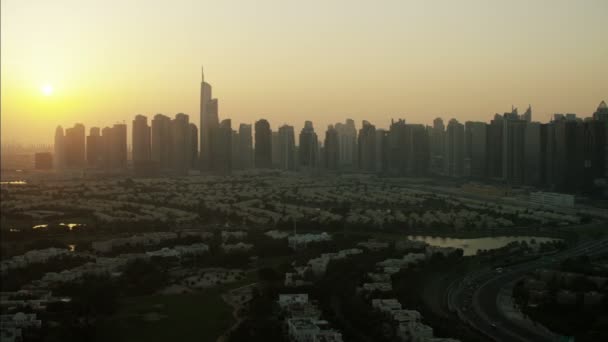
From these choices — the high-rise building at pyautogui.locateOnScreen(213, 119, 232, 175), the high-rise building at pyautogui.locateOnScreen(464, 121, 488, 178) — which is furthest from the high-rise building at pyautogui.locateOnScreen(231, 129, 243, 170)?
the high-rise building at pyautogui.locateOnScreen(464, 121, 488, 178)

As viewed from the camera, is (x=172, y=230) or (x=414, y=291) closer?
(x=414, y=291)

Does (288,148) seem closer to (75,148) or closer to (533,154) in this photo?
(75,148)

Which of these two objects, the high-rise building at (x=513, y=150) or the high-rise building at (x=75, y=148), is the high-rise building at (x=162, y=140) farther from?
the high-rise building at (x=513, y=150)

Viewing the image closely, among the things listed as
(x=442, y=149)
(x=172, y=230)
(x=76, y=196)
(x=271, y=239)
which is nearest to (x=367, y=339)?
(x=271, y=239)

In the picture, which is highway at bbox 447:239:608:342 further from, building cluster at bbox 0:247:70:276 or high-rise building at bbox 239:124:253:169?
high-rise building at bbox 239:124:253:169

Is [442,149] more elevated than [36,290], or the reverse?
[442,149]

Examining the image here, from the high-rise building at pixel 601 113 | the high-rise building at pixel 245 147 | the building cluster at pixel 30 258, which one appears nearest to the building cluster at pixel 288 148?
the high-rise building at pixel 245 147

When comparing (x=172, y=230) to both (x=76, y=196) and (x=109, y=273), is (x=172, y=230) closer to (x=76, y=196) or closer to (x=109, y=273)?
(x=109, y=273)

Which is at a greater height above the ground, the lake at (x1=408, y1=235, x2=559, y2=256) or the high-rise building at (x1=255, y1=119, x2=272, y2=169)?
the high-rise building at (x1=255, y1=119, x2=272, y2=169)
